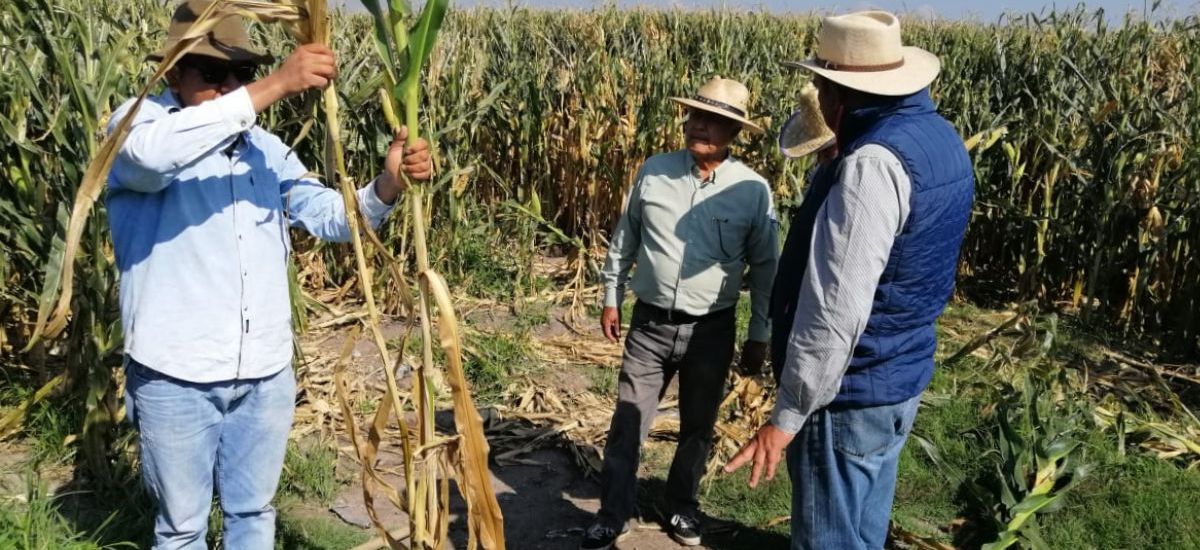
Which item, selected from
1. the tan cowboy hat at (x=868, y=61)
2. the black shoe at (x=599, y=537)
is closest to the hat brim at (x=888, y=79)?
the tan cowboy hat at (x=868, y=61)

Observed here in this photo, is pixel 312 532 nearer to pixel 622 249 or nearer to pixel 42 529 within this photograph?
pixel 42 529

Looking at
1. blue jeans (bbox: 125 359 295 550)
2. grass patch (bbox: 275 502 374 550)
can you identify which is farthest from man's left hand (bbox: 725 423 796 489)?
grass patch (bbox: 275 502 374 550)

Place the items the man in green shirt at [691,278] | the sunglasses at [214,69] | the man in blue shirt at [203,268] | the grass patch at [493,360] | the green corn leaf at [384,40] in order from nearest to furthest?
the green corn leaf at [384,40] < the man in blue shirt at [203,268] < the sunglasses at [214,69] < the man in green shirt at [691,278] < the grass patch at [493,360]

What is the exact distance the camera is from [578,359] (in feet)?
19.3

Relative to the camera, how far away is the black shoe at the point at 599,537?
12.4 feet

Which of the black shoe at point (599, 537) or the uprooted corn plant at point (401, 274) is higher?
the uprooted corn plant at point (401, 274)

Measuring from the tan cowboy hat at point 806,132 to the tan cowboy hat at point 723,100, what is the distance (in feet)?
0.69

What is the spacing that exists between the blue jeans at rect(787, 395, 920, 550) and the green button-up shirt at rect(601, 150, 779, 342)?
1.09m

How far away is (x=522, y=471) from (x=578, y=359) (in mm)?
1351

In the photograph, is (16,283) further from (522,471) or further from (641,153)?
(641,153)

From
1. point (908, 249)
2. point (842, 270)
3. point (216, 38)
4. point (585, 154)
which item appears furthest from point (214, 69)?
point (585, 154)

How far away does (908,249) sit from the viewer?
2369 mm

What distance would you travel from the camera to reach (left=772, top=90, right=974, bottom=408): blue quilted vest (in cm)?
235

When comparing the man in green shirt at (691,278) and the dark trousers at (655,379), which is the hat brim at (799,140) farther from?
the dark trousers at (655,379)
